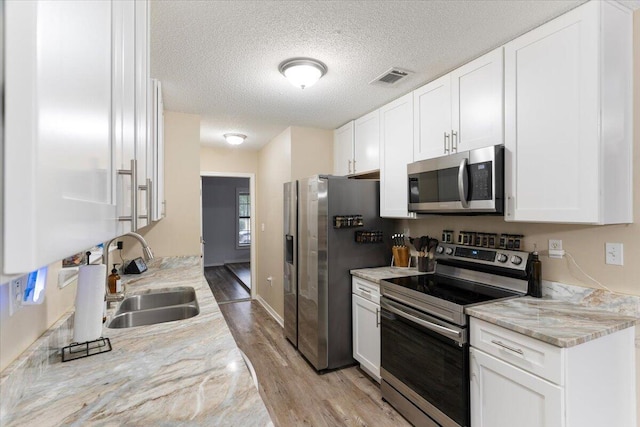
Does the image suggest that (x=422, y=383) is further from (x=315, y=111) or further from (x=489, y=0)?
(x=315, y=111)

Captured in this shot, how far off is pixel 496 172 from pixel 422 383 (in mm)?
1386

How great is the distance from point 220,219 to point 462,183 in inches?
286

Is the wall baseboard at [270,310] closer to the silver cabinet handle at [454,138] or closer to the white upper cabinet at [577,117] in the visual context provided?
the silver cabinet handle at [454,138]

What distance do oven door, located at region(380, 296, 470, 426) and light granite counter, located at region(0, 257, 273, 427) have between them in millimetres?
1234

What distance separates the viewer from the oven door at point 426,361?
179 centimetres

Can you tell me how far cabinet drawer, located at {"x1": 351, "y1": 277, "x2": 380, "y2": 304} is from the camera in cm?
Result: 262

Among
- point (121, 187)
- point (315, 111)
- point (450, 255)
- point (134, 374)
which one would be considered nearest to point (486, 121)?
point (450, 255)

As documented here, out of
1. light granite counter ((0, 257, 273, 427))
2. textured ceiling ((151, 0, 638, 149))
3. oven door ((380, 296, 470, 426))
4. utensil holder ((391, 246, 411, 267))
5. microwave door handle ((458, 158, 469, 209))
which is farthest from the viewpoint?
utensil holder ((391, 246, 411, 267))

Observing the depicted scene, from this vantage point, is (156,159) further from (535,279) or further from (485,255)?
(535,279)

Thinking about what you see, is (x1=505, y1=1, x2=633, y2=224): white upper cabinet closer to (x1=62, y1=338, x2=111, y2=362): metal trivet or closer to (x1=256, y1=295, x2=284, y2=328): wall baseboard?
(x1=62, y1=338, x2=111, y2=362): metal trivet

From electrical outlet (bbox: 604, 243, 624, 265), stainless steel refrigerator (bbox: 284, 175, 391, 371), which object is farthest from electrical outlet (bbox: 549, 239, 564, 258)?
stainless steel refrigerator (bbox: 284, 175, 391, 371)

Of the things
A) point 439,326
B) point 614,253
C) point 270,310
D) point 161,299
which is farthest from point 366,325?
point 270,310

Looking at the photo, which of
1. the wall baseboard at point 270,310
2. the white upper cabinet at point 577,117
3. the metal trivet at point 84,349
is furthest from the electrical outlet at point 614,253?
the wall baseboard at point 270,310

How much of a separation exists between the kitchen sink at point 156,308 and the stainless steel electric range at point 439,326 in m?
1.35
